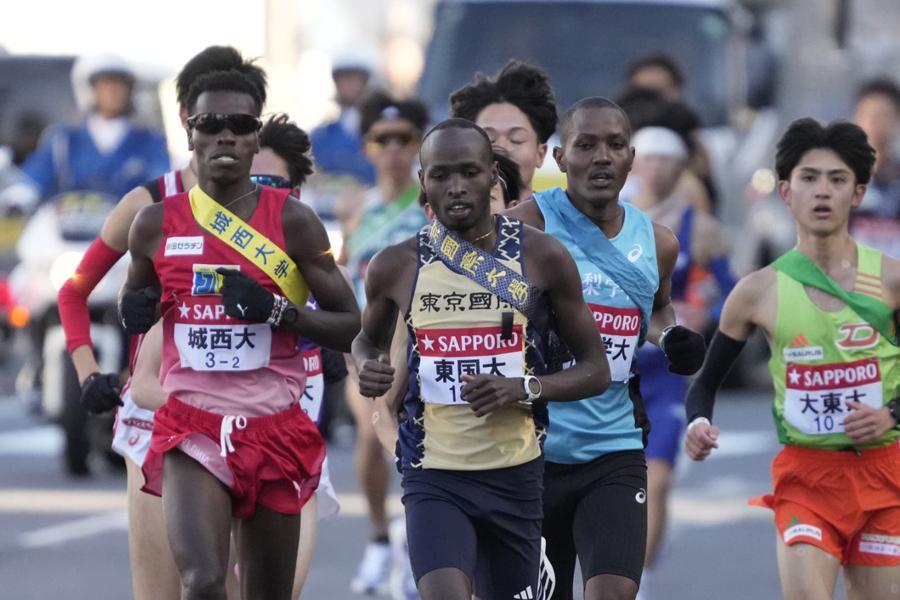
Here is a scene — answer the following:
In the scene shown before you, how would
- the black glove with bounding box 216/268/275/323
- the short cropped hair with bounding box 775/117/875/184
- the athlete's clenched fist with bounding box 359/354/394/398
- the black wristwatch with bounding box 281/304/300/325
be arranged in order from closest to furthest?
the athlete's clenched fist with bounding box 359/354/394/398 → the black glove with bounding box 216/268/275/323 → the black wristwatch with bounding box 281/304/300/325 → the short cropped hair with bounding box 775/117/875/184

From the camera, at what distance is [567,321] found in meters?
6.82

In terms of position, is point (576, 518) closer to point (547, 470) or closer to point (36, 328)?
point (547, 470)

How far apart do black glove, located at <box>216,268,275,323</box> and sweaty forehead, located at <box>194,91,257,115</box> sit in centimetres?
52

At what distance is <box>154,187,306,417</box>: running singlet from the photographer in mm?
7160

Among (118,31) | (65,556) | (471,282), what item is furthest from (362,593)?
(118,31)

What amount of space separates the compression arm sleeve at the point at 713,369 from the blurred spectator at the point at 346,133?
8185mm

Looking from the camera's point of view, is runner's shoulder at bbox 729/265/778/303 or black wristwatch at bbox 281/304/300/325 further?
runner's shoulder at bbox 729/265/778/303

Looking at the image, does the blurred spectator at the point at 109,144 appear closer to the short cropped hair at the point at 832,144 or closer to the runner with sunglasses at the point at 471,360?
the short cropped hair at the point at 832,144

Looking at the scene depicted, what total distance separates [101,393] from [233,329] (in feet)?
1.86

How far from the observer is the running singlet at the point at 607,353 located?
287 inches

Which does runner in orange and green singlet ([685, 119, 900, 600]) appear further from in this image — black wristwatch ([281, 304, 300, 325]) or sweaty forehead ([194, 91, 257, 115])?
sweaty forehead ([194, 91, 257, 115])

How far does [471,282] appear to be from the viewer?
22.0ft

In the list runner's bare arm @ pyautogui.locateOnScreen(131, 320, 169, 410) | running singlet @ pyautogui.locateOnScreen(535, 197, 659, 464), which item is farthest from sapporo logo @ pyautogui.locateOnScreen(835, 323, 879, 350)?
runner's bare arm @ pyautogui.locateOnScreen(131, 320, 169, 410)

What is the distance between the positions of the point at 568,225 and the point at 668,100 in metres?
4.90
